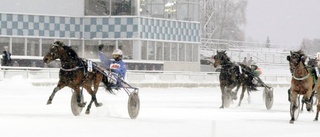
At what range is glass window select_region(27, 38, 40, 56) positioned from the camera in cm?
4656

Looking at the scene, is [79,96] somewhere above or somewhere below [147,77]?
above

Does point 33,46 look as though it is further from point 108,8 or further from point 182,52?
point 182,52

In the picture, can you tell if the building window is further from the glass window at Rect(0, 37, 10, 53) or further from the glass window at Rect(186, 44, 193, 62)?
the glass window at Rect(186, 44, 193, 62)

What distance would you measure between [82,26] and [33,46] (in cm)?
338

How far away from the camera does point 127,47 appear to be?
48.0 meters

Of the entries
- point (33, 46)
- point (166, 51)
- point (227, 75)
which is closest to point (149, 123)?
point (227, 75)

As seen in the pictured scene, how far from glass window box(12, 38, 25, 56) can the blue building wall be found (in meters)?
0.36

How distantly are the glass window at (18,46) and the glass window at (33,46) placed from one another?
0.37 m

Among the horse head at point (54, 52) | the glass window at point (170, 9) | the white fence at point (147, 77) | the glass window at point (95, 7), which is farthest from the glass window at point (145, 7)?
the horse head at point (54, 52)

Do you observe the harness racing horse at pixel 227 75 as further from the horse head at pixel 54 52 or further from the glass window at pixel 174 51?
the glass window at pixel 174 51

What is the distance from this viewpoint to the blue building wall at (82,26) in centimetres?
4612

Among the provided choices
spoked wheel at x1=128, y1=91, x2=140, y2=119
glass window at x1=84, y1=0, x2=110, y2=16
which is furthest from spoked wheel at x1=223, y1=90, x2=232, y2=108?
glass window at x1=84, y1=0, x2=110, y2=16

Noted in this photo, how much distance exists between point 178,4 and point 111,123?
116ft

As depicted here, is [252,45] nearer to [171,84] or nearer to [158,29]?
[158,29]
